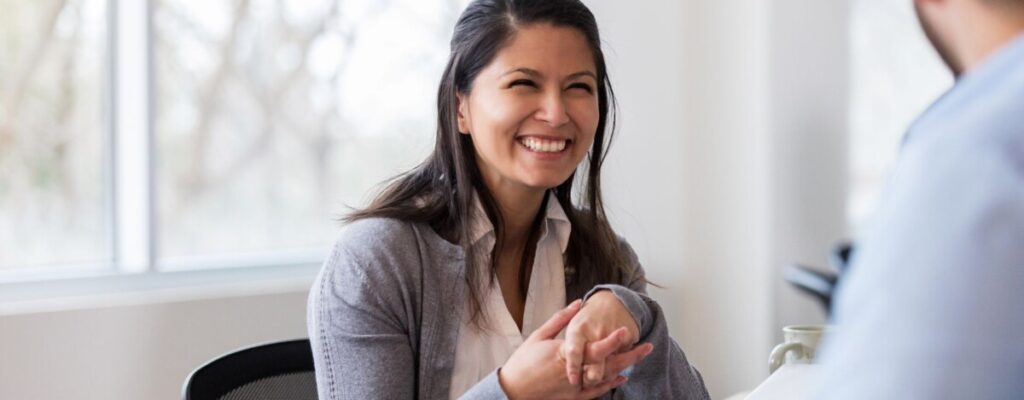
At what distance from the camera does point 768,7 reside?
3.80 m

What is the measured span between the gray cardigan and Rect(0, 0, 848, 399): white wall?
2.01 meters

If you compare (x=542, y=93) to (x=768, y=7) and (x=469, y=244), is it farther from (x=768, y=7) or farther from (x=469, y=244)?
(x=768, y=7)

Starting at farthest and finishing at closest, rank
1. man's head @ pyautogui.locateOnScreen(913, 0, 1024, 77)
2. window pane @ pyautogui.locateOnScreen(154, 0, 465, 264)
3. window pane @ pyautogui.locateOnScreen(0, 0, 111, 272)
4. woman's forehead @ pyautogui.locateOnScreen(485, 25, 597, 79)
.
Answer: window pane @ pyautogui.locateOnScreen(154, 0, 465, 264)
window pane @ pyautogui.locateOnScreen(0, 0, 111, 272)
woman's forehead @ pyautogui.locateOnScreen(485, 25, 597, 79)
man's head @ pyautogui.locateOnScreen(913, 0, 1024, 77)

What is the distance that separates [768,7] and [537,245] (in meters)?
2.08

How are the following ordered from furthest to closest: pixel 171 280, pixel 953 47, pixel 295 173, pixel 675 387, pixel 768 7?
1. pixel 768 7
2. pixel 295 173
3. pixel 171 280
4. pixel 675 387
5. pixel 953 47

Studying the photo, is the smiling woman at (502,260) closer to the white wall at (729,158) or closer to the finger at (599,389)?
the finger at (599,389)

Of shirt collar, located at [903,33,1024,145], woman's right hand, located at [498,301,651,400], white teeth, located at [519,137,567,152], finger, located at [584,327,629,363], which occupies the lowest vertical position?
woman's right hand, located at [498,301,651,400]

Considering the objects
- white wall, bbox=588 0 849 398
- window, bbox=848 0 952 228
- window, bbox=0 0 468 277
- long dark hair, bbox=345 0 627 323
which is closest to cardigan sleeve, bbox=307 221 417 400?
long dark hair, bbox=345 0 627 323

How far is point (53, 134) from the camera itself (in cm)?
299

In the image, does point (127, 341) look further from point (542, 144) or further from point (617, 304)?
point (617, 304)

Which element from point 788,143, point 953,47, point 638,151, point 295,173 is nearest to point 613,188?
point 638,151

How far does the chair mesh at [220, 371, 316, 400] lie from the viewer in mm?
1644

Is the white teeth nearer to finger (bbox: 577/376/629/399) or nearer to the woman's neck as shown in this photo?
the woman's neck

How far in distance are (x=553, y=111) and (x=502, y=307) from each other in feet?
0.99
